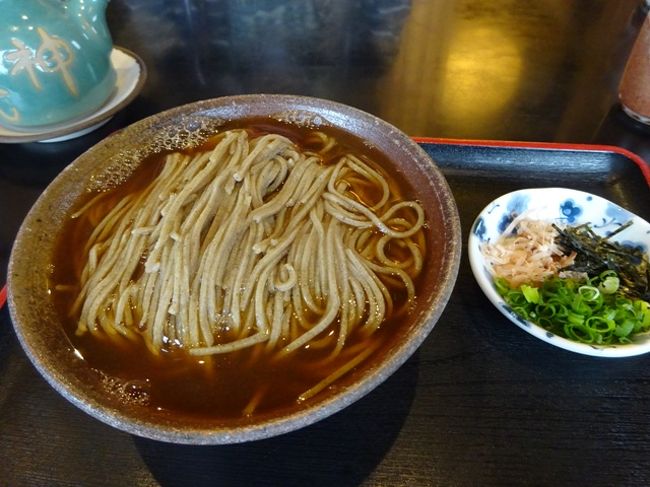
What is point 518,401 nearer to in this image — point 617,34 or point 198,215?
point 198,215

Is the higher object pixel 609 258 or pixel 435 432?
pixel 609 258

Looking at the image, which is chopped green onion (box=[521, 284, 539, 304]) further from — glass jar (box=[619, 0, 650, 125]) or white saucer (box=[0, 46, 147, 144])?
white saucer (box=[0, 46, 147, 144])

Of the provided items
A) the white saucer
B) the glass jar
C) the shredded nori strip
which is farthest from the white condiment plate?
the white saucer

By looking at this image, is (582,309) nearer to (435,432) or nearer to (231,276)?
(435,432)

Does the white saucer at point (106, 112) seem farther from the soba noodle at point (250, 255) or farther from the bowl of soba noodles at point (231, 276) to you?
the soba noodle at point (250, 255)

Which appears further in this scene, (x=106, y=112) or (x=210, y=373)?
(x=106, y=112)

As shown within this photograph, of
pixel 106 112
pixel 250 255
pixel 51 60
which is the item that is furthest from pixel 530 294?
pixel 51 60

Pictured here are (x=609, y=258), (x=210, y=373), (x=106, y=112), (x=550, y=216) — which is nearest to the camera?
(x=210, y=373)

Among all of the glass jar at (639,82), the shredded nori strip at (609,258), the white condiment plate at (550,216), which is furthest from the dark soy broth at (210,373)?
the glass jar at (639,82)
